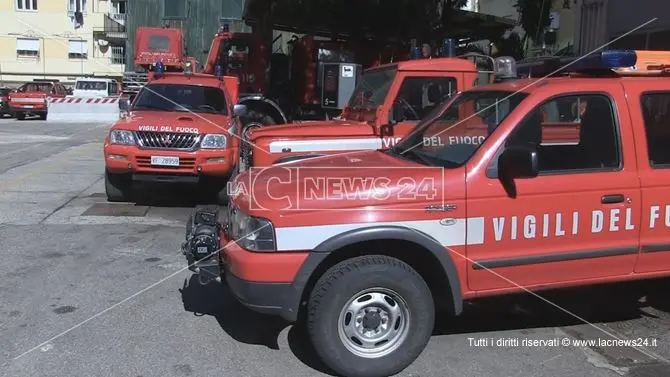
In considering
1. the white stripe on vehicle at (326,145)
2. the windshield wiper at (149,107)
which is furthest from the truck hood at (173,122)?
the white stripe on vehicle at (326,145)

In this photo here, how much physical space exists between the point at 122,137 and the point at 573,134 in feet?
20.4

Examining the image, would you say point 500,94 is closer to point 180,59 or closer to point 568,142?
point 568,142

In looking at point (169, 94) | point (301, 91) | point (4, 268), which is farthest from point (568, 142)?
point (301, 91)

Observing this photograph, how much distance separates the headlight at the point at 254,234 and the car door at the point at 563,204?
3.95ft

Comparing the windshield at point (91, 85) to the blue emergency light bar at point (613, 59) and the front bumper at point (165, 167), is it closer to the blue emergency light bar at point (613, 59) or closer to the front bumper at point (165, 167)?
the front bumper at point (165, 167)

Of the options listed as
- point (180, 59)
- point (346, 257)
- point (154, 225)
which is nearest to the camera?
point (346, 257)

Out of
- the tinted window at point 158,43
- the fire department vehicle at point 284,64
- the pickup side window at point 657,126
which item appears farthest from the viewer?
the tinted window at point 158,43

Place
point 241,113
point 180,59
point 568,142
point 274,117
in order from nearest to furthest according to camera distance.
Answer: point 568,142 < point 241,113 < point 274,117 < point 180,59

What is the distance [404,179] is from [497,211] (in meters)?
0.60

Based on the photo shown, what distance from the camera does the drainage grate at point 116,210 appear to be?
8484 mm

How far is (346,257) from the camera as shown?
394 cm

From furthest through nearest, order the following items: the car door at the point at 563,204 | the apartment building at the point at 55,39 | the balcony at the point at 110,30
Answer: the balcony at the point at 110,30
the apartment building at the point at 55,39
the car door at the point at 563,204

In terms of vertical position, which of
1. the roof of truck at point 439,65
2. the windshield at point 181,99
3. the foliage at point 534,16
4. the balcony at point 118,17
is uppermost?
the balcony at point 118,17

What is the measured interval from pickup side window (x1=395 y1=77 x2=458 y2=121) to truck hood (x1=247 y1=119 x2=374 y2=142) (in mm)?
441
